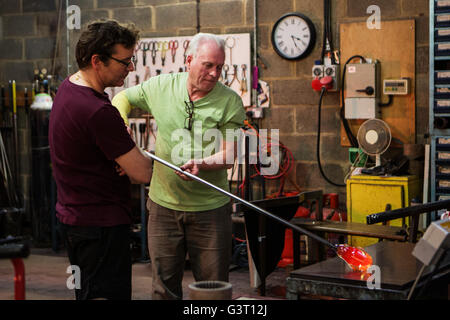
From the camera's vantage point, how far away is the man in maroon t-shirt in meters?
2.03

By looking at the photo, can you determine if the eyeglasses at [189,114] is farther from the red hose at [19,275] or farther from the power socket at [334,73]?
the power socket at [334,73]

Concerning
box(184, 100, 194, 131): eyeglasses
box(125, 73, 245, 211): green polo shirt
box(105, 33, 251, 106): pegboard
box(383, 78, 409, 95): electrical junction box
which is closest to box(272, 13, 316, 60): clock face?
box(105, 33, 251, 106): pegboard

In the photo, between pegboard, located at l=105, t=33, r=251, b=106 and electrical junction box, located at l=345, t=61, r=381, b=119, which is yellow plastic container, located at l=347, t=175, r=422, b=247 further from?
pegboard, located at l=105, t=33, r=251, b=106

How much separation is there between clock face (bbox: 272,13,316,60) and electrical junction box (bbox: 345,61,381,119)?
15.7 inches

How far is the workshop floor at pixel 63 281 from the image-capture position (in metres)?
4.22

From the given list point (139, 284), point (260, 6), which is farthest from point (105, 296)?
point (260, 6)

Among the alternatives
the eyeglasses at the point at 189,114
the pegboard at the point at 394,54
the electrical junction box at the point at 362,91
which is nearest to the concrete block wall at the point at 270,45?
the pegboard at the point at 394,54

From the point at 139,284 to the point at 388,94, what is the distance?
7.48 feet

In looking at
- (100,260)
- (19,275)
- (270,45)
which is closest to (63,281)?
(270,45)

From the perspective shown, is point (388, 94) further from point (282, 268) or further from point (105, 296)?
point (105, 296)

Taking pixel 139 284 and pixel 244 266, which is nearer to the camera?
pixel 139 284

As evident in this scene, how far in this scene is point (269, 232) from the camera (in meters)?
4.07

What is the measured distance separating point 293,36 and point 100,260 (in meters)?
3.42

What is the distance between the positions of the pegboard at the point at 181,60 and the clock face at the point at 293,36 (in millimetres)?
267
